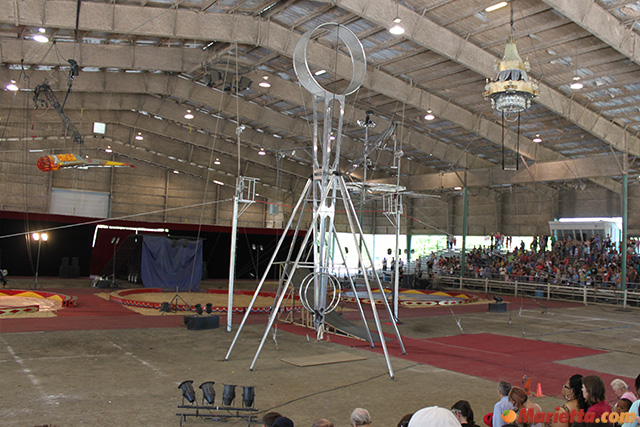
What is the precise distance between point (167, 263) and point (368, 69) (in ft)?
42.1

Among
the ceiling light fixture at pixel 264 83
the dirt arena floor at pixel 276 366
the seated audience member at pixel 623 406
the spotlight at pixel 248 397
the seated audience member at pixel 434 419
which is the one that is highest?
the ceiling light fixture at pixel 264 83

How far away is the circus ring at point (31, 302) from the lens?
13.4 meters

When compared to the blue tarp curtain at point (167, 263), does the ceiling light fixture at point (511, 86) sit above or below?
above

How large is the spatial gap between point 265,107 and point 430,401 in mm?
21548

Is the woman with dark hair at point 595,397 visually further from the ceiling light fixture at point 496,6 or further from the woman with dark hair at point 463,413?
the ceiling light fixture at point 496,6

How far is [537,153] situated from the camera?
87.4ft

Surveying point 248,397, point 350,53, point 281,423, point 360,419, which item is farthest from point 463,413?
point 350,53

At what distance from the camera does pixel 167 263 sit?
24266 millimetres

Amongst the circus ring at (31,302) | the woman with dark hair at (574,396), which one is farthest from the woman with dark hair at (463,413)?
the circus ring at (31,302)

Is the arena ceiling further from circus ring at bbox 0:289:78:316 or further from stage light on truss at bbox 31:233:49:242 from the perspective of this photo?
circus ring at bbox 0:289:78:316

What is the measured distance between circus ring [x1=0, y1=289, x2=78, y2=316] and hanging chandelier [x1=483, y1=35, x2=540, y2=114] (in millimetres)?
12748

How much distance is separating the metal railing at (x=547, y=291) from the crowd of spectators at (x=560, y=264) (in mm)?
492

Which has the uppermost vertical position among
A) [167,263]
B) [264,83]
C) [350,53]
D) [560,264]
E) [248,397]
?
[264,83]

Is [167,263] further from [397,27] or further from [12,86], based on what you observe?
[397,27]
